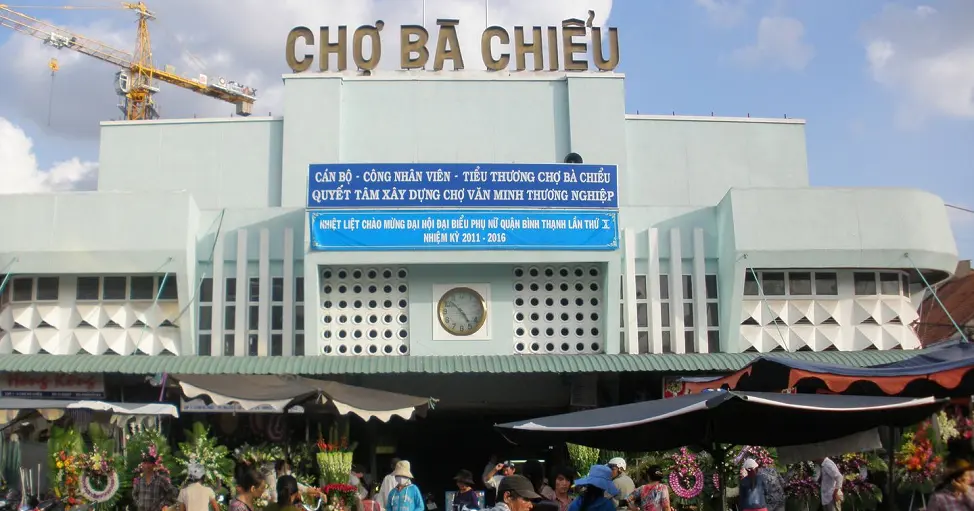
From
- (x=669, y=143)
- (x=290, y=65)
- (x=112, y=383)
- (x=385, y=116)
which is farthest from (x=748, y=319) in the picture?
(x=112, y=383)

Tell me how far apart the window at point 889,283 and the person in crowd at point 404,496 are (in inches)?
487

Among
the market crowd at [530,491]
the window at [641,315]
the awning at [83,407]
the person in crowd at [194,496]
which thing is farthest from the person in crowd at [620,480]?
the window at [641,315]

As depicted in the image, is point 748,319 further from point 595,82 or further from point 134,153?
point 134,153

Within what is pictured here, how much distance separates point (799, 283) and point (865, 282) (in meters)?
1.32

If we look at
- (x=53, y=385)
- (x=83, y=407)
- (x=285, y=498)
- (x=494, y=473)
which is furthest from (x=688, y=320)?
(x=285, y=498)

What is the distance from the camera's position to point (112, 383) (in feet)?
62.6

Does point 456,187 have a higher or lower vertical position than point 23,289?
higher

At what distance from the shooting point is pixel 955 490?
20.7ft

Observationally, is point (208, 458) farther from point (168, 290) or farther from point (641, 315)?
point (641, 315)

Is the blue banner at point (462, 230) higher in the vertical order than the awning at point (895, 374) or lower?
higher

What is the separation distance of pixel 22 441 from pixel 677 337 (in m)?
13.0

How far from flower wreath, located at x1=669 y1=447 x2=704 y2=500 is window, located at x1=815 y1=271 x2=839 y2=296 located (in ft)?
23.6

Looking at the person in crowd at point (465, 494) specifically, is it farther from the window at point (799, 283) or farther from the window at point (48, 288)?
the window at point (48, 288)

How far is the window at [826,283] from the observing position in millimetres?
19266
